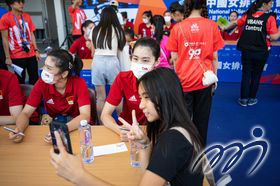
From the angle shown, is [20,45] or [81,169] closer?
[81,169]

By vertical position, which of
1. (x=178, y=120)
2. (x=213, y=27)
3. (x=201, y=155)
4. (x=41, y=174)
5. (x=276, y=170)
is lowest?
(x=276, y=170)

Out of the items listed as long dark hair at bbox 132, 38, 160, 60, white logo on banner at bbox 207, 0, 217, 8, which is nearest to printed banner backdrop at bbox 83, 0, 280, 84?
white logo on banner at bbox 207, 0, 217, 8

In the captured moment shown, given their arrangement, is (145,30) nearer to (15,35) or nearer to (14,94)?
(15,35)

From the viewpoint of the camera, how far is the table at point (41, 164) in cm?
107

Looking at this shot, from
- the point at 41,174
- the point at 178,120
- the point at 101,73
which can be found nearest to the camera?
the point at 178,120

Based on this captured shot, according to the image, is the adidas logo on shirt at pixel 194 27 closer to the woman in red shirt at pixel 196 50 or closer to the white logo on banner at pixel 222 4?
the woman in red shirt at pixel 196 50

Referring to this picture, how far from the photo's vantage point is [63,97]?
1.78m

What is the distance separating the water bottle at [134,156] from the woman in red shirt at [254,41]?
276 centimetres

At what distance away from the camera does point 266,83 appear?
443cm

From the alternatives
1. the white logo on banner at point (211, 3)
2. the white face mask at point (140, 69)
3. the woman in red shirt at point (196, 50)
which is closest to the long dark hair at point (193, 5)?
the woman in red shirt at point (196, 50)

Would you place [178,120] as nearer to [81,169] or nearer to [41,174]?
[81,169]

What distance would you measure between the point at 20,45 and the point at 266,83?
4292 millimetres

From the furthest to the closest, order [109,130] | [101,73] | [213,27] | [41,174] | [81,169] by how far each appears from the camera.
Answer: [101,73] → [213,27] → [109,130] → [41,174] → [81,169]

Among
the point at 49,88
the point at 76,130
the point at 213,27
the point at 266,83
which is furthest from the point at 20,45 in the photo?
the point at 266,83
